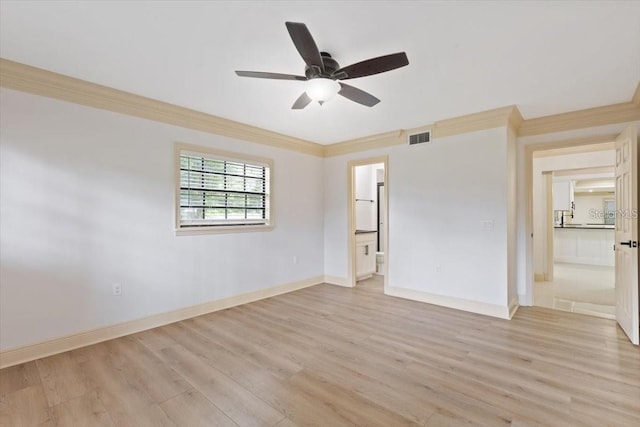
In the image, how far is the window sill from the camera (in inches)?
144

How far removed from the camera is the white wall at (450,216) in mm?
3680

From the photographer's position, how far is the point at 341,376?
2.31m

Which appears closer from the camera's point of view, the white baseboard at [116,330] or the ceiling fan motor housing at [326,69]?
the ceiling fan motor housing at [326,69]

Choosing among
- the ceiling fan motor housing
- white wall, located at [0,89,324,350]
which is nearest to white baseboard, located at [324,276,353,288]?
white wall, located at [0,89,324,350]

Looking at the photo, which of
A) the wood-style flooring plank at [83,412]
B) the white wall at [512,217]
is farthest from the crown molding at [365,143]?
the wood-style flooring plank at [83,412]

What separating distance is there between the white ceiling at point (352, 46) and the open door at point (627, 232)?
60 centimetres

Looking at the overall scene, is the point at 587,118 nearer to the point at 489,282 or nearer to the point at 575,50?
the point at 575,50

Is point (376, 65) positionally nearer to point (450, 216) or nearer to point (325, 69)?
point (325, 69)

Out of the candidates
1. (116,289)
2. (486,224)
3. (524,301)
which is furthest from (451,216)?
(116,289)

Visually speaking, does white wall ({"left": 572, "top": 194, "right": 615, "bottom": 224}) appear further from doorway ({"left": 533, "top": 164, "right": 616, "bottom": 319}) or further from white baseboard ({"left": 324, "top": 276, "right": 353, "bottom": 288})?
white baseboard ({"left": 324, "top": 276, "right": 353, "bottom": 288})

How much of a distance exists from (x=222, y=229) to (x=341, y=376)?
2.51m

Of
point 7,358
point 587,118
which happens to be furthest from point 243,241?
point 587,118

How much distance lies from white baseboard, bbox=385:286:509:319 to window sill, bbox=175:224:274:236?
2.23 meters

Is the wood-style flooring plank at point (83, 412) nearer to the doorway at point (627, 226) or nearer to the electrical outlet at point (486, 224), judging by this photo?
the electrical outlet at point (486, 224)
